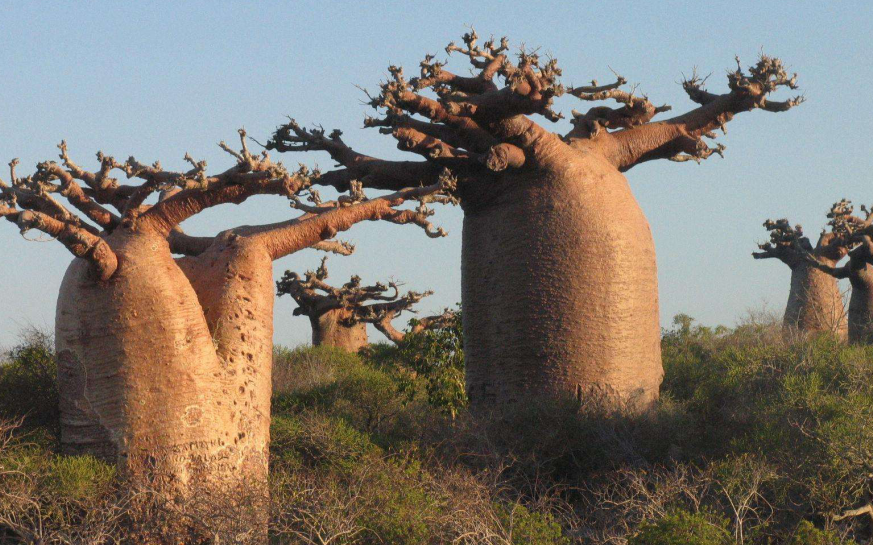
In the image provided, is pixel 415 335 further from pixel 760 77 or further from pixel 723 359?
pixel 760 77

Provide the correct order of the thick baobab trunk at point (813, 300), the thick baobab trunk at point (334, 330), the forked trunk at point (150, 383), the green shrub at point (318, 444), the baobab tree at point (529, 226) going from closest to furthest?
the forked trunk at point (150, 383) → the green shrub at point (318, 444) → the baobab tree at point (529, 226) → the thick baobab trunk at point (813, 300) → the thick baobab trunk at point (334, 330)

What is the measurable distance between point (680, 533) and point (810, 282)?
11.2m

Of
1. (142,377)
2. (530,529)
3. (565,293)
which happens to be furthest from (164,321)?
(565,293)

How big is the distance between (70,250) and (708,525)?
13.0 feet

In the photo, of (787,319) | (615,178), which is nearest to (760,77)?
(615,178)

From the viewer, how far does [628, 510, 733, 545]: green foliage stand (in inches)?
202

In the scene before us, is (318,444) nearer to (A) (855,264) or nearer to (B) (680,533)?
(B) (680,533)

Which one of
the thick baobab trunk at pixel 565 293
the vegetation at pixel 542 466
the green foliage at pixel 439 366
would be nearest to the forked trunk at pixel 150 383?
the vegetation at pixel 542 466

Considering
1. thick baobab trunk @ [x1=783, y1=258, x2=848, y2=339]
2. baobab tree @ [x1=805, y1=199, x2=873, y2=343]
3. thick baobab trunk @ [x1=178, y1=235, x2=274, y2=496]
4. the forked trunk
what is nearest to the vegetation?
the forked trunk

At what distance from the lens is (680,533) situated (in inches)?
204

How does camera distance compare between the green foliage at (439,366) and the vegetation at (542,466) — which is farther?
the green foliage at (439,366)

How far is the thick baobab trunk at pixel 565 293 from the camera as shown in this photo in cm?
830

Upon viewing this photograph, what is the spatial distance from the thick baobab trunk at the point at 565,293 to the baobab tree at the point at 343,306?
7.22m

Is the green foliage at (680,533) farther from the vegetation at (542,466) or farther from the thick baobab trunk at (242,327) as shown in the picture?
the thick baobab trunk at (242,327)
